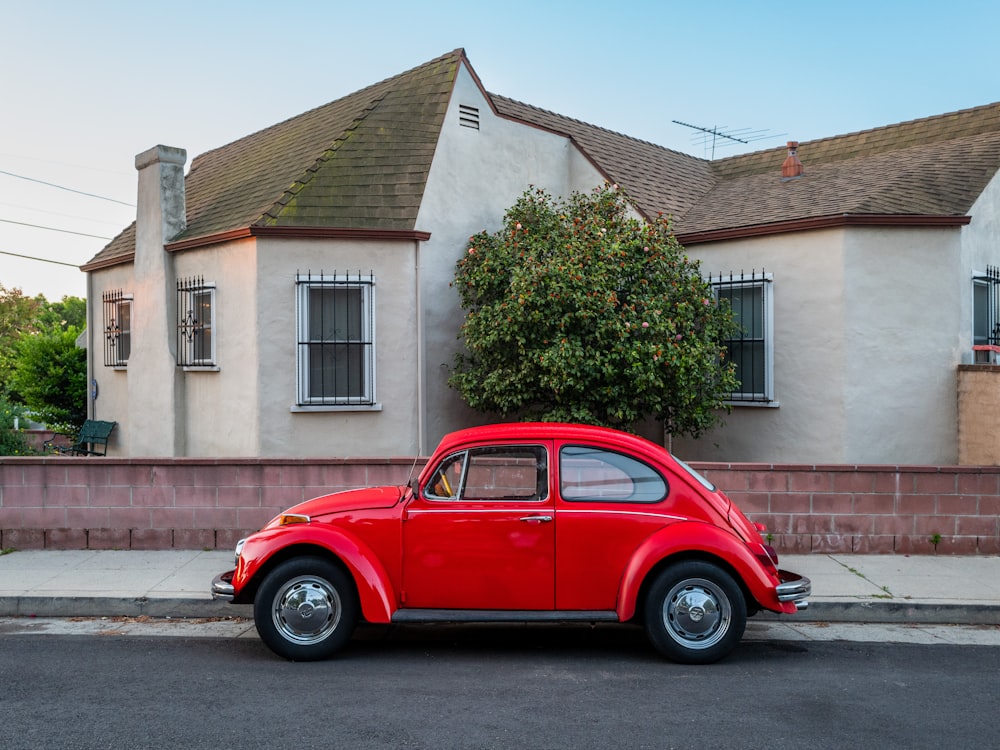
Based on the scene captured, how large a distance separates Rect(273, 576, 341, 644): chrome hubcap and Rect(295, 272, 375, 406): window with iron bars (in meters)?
6.14

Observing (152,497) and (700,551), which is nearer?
(700,551)

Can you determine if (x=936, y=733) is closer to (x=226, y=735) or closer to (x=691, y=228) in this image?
(x=226, y=735)

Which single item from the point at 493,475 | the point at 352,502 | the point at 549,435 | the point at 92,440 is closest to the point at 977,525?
the point at 549,435

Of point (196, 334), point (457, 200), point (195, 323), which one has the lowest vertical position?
point (196, 334)

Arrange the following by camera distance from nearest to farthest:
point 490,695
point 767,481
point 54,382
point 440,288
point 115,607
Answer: point 490,695, point 115,607, point 767,481, point 440,288, point 54,382

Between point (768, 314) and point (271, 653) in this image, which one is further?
point (768, 314)

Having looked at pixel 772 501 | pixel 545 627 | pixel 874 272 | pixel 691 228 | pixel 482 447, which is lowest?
pixel 545 627

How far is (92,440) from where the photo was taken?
15031mm

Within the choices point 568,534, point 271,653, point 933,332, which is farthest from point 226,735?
point 933,332

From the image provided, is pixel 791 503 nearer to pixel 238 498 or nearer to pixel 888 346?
pixel 888 346

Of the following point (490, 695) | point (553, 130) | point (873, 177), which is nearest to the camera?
point (490, 695)

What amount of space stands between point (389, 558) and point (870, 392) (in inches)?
319

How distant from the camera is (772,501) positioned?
30.2 feet

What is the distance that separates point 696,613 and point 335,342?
7468mm
